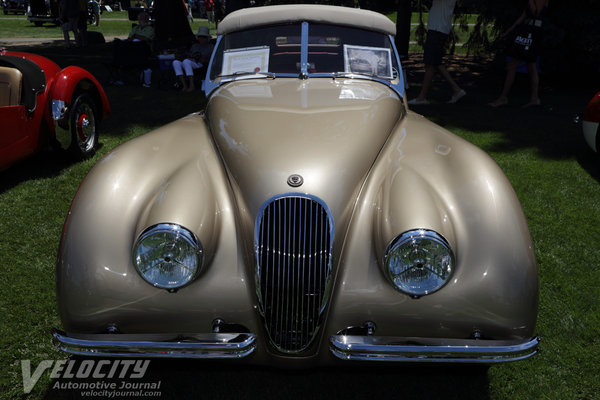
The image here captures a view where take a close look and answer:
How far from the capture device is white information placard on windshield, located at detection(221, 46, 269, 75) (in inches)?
138

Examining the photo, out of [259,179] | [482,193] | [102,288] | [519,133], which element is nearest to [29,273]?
[102,288]

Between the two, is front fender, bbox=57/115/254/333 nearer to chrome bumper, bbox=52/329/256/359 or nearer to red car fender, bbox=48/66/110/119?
chrome bumper, bbox=52/329/256/359

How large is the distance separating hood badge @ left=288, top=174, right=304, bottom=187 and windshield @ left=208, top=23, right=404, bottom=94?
1.42m

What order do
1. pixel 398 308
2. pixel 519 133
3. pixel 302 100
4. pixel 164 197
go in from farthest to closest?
1. pixel 519 133
2. pixel 302 100
3. pixel 164 197
4. pixel 398 308

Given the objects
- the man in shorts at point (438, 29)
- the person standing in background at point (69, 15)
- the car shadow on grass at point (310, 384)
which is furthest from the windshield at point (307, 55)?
the person standing in background at point (69, 15)

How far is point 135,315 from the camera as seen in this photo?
6.79 feet

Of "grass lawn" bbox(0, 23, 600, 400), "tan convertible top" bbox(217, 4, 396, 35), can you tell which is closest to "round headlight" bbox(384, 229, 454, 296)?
"grass lawn" bbox(0, 23, 600, 400)

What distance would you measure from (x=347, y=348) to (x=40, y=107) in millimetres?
4224

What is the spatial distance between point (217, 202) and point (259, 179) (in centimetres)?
23

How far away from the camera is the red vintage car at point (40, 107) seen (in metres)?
4.42

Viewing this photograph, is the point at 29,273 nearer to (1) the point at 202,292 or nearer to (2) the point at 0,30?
(1) the point at 202,292

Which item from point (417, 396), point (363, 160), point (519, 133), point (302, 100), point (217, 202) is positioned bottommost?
point (417, 396)

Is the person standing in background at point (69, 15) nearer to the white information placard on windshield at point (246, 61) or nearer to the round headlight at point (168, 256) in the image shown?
the white information placard on windshield at point (246, 61)

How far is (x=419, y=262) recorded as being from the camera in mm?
1962
